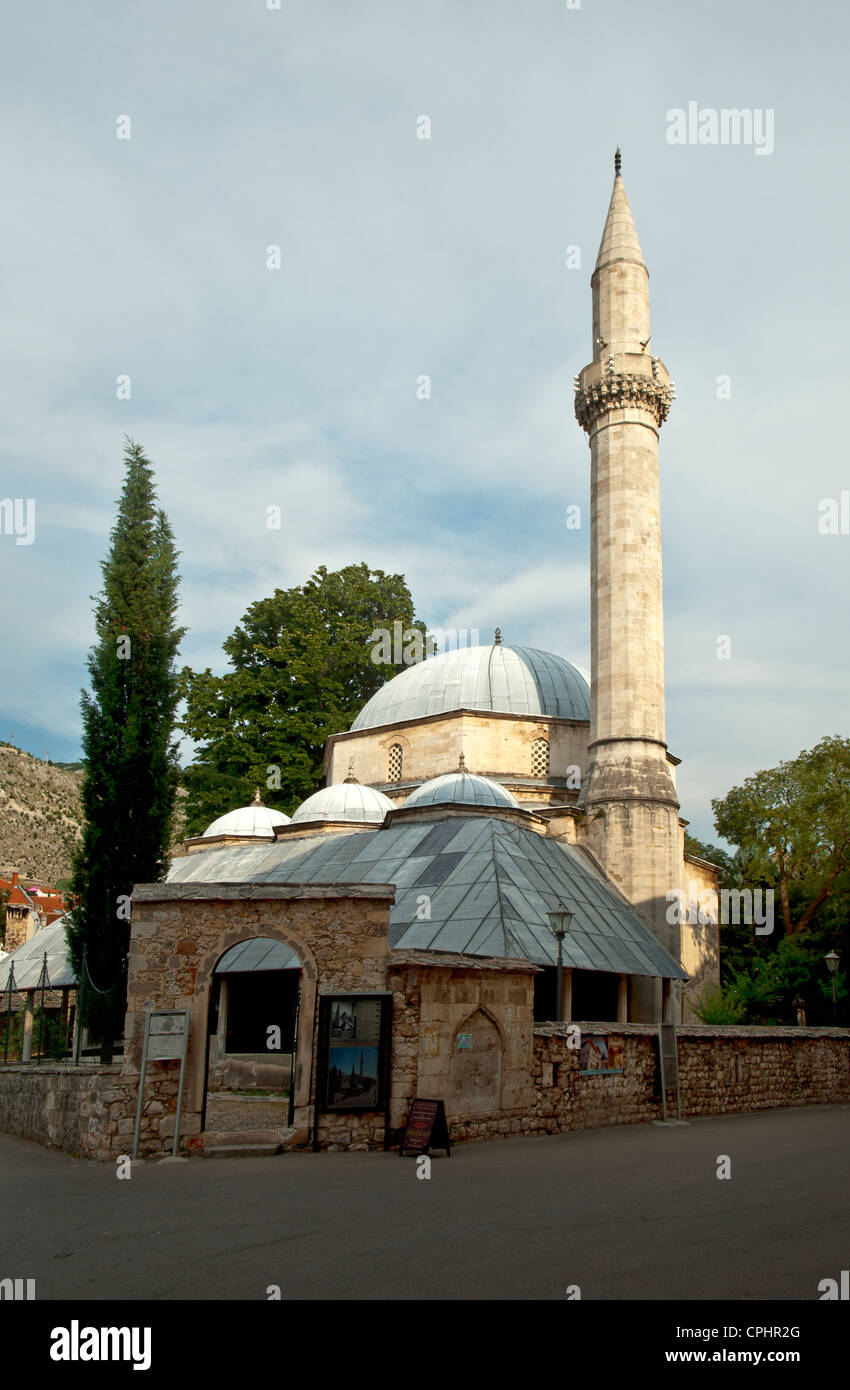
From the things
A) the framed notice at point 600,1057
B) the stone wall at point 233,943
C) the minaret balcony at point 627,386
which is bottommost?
the framed notice at point 600,1057

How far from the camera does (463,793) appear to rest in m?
23.6

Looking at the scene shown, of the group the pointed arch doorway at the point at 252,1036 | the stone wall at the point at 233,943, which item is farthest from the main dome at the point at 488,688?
the stone wall at the point at 233,943

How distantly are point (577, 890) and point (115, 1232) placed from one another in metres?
14.1

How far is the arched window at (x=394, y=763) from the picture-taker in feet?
98.9

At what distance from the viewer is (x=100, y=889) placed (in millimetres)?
16547

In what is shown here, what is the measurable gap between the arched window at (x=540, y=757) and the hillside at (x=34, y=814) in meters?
41.3

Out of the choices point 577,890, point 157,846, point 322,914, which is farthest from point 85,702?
point 577,890

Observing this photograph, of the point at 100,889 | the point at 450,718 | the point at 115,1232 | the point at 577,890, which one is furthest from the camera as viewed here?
the point at 450,718

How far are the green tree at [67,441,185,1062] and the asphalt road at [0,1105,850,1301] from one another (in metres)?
5.30

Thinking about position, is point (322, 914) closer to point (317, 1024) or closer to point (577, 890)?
point (317, 1024)

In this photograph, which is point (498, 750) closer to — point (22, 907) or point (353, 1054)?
point (353, 1054)

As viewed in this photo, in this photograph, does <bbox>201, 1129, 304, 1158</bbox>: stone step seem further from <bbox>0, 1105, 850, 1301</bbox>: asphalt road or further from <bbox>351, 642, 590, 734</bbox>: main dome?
<bbox>351, 642, 590, 734</bbox>: main dome

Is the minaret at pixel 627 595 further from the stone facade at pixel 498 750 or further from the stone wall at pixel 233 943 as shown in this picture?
the stone wall at pixel 233 943
